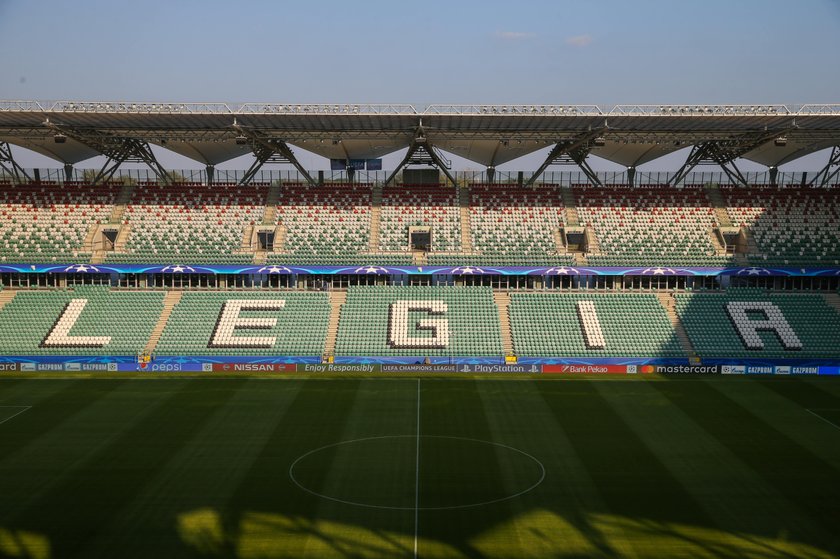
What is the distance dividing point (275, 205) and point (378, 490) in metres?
34.0

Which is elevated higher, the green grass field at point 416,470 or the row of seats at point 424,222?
the row of seats at point 424,222

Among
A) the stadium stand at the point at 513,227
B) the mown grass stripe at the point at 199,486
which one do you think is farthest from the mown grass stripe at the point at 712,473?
the stadium stand at the point at 513,227

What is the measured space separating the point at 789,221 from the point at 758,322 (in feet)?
35.2

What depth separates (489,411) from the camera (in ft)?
115

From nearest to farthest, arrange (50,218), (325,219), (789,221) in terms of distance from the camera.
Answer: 1. (50,218)
2. (789,221)
3. (325,219)

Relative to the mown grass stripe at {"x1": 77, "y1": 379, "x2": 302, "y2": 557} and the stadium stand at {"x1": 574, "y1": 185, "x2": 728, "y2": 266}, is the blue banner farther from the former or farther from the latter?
the mown grass stripe at {"x1": 77, "y1": 379, "x2": 302, "y2": 557}

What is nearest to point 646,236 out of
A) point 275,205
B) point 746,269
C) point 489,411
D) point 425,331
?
point 746,269

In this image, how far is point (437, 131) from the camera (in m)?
50.6

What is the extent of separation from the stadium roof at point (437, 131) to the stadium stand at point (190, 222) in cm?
315

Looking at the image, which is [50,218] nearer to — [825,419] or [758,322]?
[758,322]

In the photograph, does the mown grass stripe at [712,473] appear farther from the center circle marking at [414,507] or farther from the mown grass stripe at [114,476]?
the mown grass stripe at [114,476]

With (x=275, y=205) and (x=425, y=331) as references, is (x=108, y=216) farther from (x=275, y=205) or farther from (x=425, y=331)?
(x=425, y=331)

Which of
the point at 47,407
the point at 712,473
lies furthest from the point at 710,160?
the point at 47,407

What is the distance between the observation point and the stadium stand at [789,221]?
50.9m
